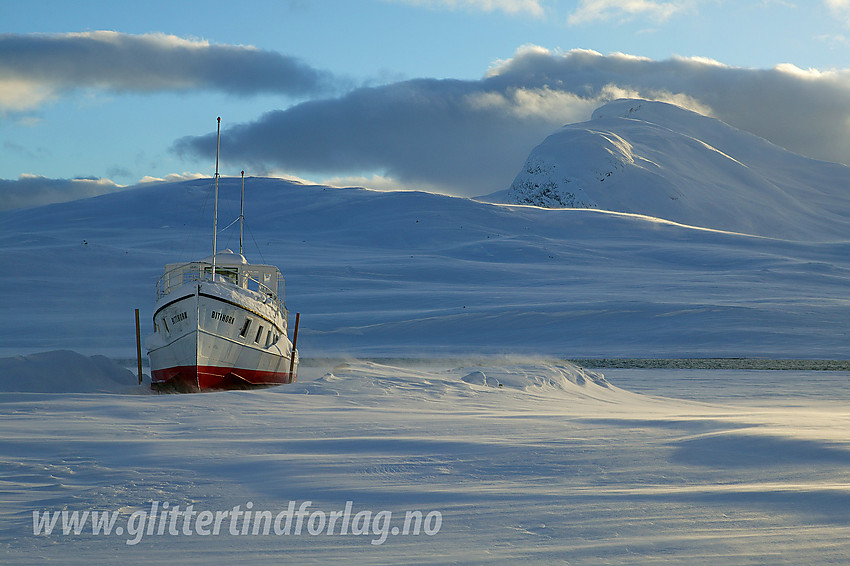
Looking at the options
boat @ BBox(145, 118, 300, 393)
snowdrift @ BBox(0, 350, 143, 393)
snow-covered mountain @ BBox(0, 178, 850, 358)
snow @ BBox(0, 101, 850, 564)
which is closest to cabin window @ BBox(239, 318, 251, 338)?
boat @ BBox(145, 118, 300, 393)

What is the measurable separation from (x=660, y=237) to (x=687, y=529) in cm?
7005

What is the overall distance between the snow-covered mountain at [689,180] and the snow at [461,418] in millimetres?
79948

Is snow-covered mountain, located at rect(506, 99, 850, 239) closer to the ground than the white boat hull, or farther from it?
farther from it

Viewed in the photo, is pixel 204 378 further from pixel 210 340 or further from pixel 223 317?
pixel 223 317

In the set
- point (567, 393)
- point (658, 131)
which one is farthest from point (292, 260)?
point (658, 131)

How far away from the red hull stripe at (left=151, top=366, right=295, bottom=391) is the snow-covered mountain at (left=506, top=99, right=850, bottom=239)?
114635 millimetres

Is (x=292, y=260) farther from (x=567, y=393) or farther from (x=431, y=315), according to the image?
(x=567, y=393)

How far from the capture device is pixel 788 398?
17906 mm

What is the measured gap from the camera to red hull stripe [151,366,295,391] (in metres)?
18.8

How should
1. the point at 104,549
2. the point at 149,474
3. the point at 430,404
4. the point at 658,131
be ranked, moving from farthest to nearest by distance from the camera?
the point at 658,131 < the point at 430,404 < the point at 149,474 < the point at 104,549

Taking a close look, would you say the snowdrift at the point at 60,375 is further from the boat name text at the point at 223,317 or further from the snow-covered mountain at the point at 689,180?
the snow-covered mountain at the point at 689,180

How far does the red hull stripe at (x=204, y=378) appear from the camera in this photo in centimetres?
1877

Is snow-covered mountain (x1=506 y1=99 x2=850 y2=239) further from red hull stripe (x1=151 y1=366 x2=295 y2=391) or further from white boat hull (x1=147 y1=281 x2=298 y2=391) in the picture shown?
red hull stripe (x1=151 y1=366 x2=295 y2=391)

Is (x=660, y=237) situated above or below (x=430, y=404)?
above
